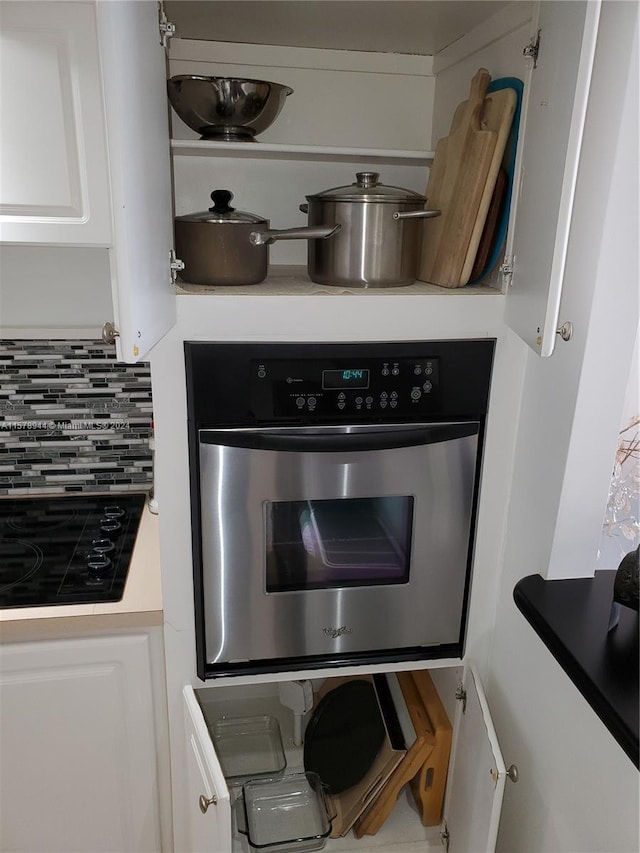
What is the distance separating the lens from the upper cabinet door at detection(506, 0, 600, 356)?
0.88 metres

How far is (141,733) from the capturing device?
1.40 m

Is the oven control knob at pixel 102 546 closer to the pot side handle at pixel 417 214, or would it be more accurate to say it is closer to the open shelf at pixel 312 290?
the open shelf at pixel 312 290

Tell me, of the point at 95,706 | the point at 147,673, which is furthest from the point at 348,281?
the point at 95,706

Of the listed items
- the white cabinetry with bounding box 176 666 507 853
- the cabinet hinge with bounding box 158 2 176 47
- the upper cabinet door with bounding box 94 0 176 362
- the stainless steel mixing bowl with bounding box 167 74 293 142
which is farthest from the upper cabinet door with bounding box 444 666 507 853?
the cabinet hinge with bounding box 158 2 176 47

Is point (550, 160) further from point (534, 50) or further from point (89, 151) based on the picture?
point (89, 151)

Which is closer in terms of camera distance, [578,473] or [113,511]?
[578,473]

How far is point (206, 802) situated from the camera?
1167 mm

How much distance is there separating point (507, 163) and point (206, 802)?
1.28 metres

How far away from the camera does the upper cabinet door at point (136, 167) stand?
76 cm

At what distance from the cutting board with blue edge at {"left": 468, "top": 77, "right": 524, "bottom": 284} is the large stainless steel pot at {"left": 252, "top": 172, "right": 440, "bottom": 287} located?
0.14 m

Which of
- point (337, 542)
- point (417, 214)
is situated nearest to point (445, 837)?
point (337, 542)

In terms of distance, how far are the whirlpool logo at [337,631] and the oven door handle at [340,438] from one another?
0.40 meters

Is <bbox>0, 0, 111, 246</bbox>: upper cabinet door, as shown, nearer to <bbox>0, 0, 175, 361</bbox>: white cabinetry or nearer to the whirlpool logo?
<bbox>0, 0, 175, 361</bbox>: white cabinetry

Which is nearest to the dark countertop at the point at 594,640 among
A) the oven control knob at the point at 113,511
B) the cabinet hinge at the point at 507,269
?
the cabinet hinge at the point at 507,269
